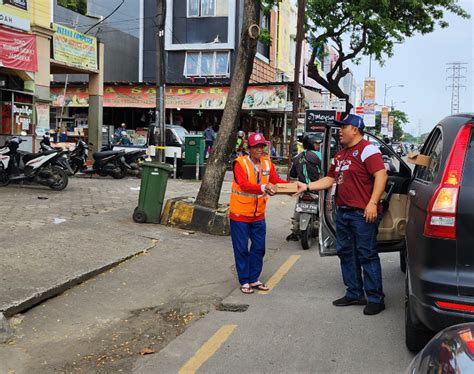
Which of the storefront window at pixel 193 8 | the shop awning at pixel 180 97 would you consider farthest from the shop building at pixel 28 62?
the storefront window at pixel 193 8

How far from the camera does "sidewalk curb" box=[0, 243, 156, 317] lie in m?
4.94

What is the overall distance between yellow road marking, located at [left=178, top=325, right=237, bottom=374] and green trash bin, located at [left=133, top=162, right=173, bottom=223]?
4.74 metres

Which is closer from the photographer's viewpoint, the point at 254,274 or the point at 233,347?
the point at 233,347

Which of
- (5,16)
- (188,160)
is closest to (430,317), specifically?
(5,16)

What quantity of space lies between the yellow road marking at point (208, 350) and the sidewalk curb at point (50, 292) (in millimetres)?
1889

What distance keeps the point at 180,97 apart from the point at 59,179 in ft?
43.4

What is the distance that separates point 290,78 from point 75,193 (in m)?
26.1

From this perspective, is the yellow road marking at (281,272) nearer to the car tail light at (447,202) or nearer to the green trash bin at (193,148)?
the car tail light at (447,202)

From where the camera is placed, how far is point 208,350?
14.1 ft

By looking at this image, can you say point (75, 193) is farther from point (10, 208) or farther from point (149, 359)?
point (149, 359)

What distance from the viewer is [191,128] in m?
28.3

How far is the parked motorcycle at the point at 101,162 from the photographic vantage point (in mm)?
16188

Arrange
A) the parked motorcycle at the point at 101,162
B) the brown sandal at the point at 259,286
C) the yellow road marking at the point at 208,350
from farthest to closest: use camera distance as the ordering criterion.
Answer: the parked motorcycle at the point at 101,162, the brown sandal at the point at 259,286, the yellow road marking at the point at 208,350

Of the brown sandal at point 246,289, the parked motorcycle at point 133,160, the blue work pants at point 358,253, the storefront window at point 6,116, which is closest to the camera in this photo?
the blue work pants at point 358,253
